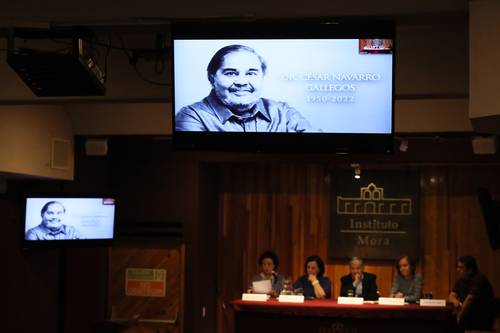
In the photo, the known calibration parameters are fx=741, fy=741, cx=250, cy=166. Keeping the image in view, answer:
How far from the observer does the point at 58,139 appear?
7758 mm

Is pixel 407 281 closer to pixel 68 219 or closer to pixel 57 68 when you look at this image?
pixel 68 219

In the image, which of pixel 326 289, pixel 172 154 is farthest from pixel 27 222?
pixel 326 289

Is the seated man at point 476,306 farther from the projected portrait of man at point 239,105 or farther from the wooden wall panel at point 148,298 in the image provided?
the projected portrait of man at point 239,105

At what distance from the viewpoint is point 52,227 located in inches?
289

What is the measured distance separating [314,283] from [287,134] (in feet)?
14.3

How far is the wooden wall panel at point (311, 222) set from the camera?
8.80m

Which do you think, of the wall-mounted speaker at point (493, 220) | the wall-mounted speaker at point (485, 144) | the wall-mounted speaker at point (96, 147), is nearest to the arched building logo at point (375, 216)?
the wall-mounted speaker at point (485, 144)

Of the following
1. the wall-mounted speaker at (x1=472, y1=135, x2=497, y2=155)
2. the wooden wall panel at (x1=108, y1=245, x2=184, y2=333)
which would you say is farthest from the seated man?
the wooden wall panel at (x1=108, y1=245, x2=184, y2=333)

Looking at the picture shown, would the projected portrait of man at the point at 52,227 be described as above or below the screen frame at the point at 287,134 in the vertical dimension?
below

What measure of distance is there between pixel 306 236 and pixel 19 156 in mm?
3785

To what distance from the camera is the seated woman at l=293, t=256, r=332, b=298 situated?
7.91 meters

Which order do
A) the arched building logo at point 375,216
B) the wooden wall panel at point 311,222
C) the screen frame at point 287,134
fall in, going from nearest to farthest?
the screen frame at point 287,134
the wooden wall panel at point 311,222
the arched building logo at point 375,216

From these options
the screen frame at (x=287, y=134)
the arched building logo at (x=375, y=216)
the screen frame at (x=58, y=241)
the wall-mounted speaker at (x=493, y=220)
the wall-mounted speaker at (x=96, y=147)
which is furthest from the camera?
the arched building logo at (x=375, y=216)

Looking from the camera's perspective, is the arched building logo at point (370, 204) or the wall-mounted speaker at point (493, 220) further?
the arched building logo at point (370, 204)
